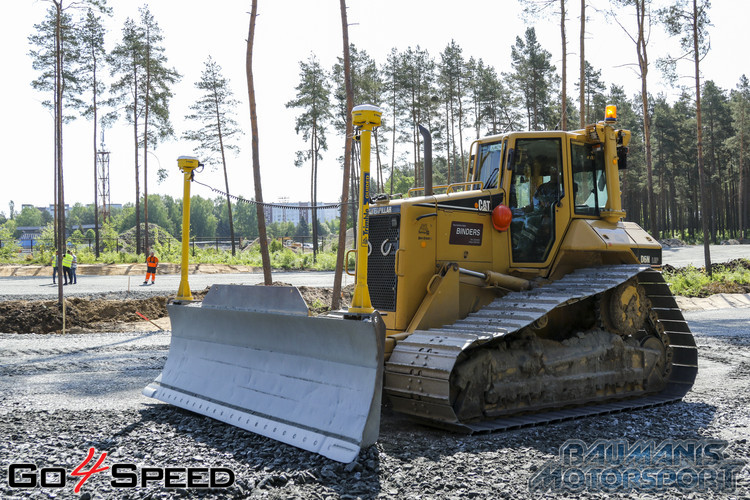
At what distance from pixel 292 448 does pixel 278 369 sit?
39.3 inches

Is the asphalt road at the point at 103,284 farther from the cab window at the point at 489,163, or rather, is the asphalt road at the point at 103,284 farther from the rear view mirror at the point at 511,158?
the rear view mirror at the point at 511,158

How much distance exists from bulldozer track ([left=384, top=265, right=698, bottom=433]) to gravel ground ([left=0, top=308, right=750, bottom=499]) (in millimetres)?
203

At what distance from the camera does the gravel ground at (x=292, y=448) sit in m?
4.24

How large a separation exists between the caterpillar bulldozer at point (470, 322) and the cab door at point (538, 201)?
17 millimetres

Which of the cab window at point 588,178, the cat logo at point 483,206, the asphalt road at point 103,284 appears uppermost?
the cab window at point 588,178

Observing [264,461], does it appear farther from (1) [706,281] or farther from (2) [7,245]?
(2) [7,245]

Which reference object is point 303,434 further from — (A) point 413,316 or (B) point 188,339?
(B) point 188,339

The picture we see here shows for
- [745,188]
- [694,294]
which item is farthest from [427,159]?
[745,188]

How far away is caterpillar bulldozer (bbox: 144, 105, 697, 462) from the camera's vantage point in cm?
538

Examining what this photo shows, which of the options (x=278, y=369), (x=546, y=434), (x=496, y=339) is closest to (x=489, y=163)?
(x=496, y=339)

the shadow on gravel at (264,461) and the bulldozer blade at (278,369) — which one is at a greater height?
the bulldozer blade at (278,369)

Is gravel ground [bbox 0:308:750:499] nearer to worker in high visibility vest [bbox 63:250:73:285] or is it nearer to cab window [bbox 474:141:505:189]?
cab window [bbox 474:141:505:189]

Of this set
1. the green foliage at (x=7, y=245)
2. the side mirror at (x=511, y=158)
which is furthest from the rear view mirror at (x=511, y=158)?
the green foliage at (x=7, y=245)

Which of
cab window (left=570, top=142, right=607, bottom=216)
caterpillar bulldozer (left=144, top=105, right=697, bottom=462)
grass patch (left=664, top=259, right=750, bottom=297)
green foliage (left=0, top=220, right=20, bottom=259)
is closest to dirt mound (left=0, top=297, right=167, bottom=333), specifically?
caterpillar bulldozer (left=144, top=105, right=697, bottom=462)
